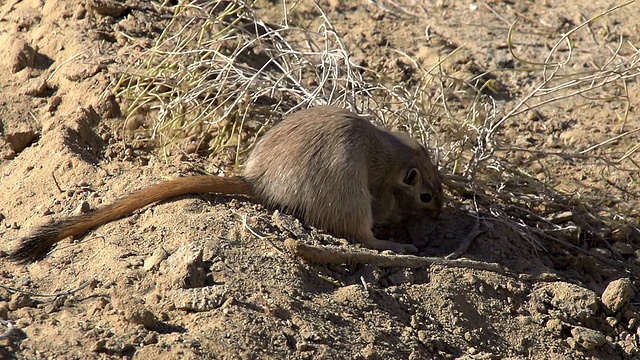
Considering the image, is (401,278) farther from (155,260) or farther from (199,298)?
(155,260)

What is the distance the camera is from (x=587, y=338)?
4684 millimetres

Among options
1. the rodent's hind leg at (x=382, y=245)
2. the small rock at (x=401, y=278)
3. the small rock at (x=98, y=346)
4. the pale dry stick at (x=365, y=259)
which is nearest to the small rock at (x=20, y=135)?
the pale dry stick at (x=365, y=259)

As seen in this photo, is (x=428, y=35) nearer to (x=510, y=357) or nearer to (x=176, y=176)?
(x=176, y=176)

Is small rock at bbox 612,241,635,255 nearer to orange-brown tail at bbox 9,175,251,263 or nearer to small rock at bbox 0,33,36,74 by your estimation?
orange-brown tail at bbox 9,175,251,263

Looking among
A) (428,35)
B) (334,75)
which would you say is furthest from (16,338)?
(428,35)

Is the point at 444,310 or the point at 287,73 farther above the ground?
the point at 287,73

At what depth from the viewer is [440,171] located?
5.86 metres

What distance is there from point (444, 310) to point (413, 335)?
329mm

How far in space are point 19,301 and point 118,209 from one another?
909 millimetres

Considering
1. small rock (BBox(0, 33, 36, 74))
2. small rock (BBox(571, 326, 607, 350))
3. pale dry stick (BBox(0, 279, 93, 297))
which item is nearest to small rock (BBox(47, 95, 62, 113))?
small rock (BBox(0, 33, 36, 74))

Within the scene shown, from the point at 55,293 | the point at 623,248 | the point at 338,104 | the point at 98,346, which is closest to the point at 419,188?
the point at 338,104

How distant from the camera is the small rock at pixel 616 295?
498cm

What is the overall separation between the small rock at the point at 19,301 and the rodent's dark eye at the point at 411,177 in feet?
8.17

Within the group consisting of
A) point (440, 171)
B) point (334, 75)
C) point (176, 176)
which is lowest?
point (176, 176)
